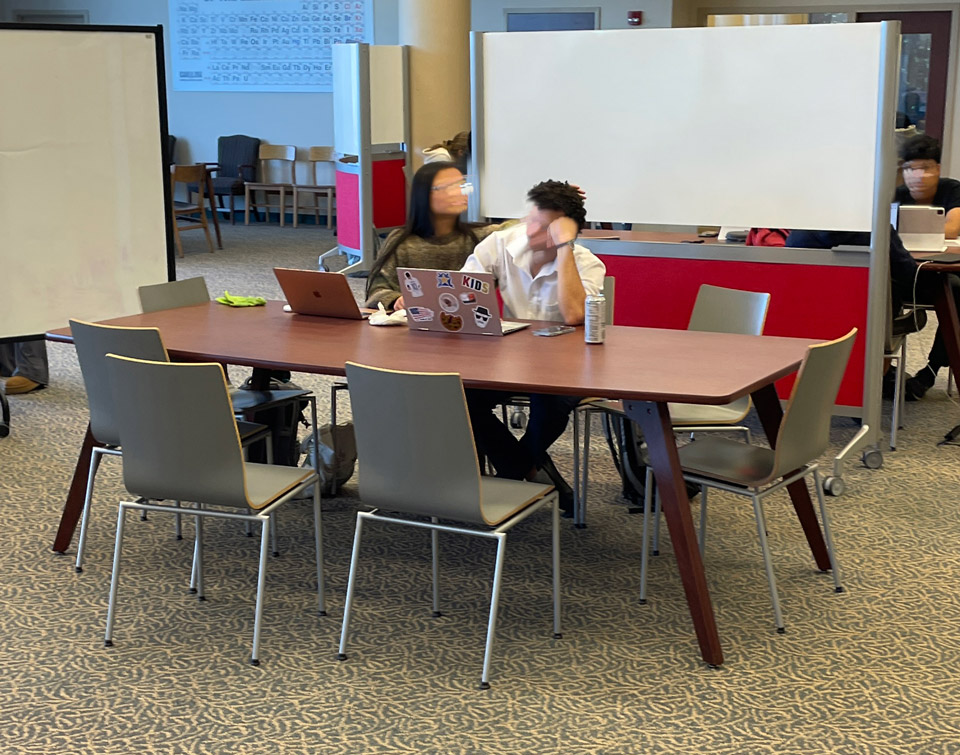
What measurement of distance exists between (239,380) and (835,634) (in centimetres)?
398

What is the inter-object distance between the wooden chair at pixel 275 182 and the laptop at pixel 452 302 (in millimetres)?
9614

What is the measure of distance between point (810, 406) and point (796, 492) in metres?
0.50

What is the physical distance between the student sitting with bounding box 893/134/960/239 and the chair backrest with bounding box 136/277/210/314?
3425 mm

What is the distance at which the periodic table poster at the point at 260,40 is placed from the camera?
1320 cm

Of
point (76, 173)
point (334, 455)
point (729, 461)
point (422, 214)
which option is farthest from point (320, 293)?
point (76, 173)

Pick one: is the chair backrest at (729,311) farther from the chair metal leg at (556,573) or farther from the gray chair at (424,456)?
the gray chair at (424,456)

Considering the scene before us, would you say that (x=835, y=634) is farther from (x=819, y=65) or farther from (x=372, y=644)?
(x=819, y=65)

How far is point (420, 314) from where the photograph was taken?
3.91m

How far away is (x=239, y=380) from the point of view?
6441 mm

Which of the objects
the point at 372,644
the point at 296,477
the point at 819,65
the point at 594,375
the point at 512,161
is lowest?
the point at 372,644

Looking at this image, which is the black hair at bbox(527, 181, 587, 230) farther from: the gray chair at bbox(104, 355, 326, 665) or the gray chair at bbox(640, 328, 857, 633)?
the gray chair at bbox(104, 355, 326, 665)

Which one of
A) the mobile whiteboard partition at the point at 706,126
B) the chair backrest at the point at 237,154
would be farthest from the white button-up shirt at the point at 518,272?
the chair backrest at the point at 237,154

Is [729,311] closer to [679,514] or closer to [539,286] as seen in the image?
[539,286]

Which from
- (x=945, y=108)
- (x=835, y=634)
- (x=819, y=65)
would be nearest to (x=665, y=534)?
(x=835, y=634)
